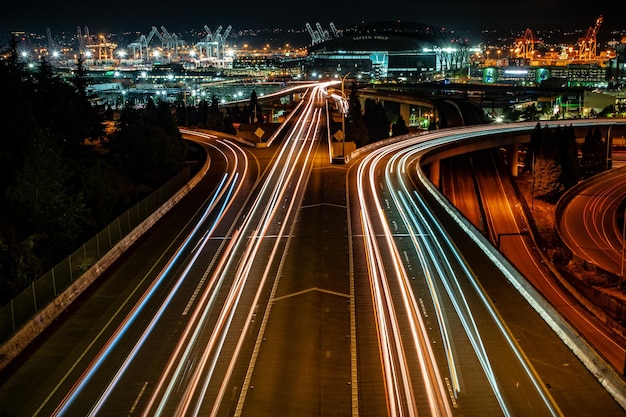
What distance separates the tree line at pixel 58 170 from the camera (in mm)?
18859

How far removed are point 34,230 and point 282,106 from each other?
203 ft

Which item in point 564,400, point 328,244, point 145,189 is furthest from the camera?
point 145,189

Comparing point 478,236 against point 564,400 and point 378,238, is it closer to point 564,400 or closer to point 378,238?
point 378,238

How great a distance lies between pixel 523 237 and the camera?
3170 centimetres

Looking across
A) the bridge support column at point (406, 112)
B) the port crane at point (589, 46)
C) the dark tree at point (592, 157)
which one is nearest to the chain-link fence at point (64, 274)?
the dark tree at point (592, 157)

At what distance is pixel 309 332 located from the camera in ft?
42.7

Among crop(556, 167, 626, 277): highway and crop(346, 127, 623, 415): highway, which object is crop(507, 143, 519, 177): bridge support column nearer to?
crop(556, 167, 626, 277): highway

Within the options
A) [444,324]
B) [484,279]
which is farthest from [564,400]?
[484,279]

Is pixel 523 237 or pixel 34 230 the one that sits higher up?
pixel 34 230

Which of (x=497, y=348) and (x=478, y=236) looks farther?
(x=478, y=236)

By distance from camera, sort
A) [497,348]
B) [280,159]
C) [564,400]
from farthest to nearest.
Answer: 1. [280,159]
2. [497,348]
3. [564,400]

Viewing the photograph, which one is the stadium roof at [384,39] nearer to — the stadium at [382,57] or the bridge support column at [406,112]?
the stadium at [382,57]

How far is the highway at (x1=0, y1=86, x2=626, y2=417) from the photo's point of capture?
34.1ft

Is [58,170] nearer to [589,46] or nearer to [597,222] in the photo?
[597,222]
